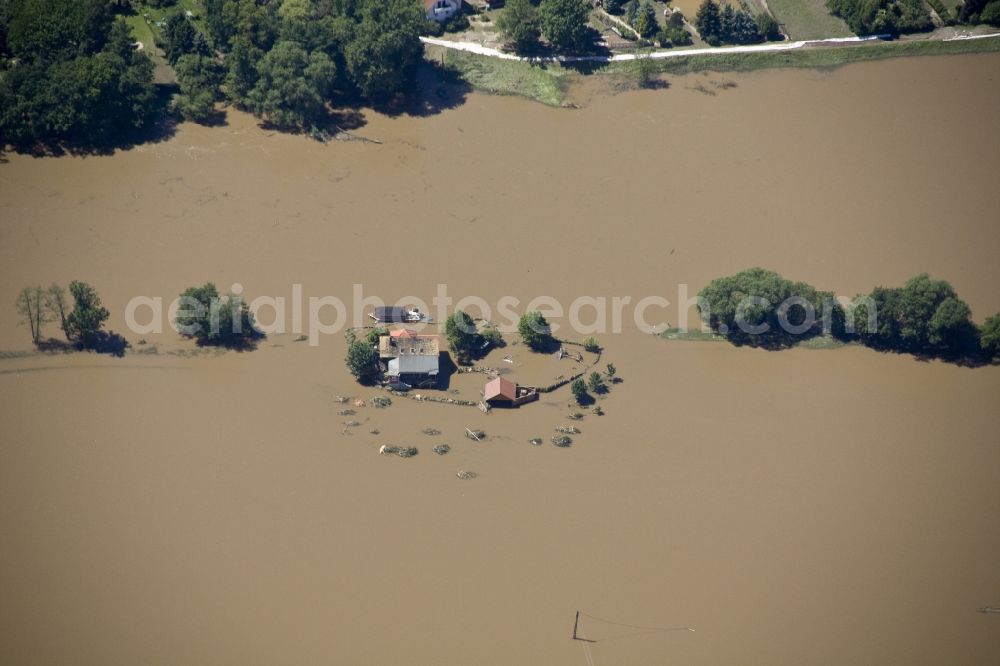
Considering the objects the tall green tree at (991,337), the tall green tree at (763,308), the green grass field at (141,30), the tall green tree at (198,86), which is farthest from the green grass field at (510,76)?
the tall green tree at (991,337)

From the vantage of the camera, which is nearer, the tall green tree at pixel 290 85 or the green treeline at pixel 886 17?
the tall green tree at pixel 290 85

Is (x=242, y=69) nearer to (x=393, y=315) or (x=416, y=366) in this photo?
(x=393, y=315)

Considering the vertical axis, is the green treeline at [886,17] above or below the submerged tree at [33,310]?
above

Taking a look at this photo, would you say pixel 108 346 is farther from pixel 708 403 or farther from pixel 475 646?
pixel 708 403

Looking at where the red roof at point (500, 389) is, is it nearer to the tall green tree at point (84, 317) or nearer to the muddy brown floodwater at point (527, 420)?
the muddy brown floodwater at point (527, 420)

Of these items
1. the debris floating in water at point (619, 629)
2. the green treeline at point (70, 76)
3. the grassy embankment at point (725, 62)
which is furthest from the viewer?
the grassy embankment at point (725, 62)

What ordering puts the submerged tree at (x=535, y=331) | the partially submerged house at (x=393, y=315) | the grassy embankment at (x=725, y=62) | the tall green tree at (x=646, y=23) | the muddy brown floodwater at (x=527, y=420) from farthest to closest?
1. the tall green tree at (x=646, y=23)
2. the grassy embankment at (x=725, y=62)
3. the partially submerged house at (x=393, y=315)
4. the submerged tree at (x=535, y=331)
5. the muddy brown floodwater at (x=527, y=420)

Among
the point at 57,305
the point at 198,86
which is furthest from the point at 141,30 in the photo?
the point at 57,305
